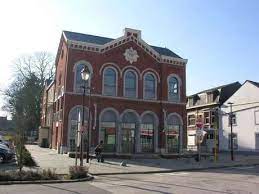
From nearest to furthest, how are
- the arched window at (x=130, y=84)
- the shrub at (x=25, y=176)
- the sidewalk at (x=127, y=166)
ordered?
1. the shrub at (x=25, y=176)
2. the sidewalk at (x=127, y=166)
3. the arched window at (x=130, y=84)

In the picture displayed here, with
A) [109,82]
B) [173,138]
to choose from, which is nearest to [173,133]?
[173,138]

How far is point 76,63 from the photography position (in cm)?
3909

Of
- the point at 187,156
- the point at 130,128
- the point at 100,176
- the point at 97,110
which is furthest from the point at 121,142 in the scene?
the point at 100,176

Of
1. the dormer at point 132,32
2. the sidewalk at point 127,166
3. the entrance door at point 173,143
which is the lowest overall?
the sidewalk at point 127,166

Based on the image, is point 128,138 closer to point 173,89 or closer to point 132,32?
point 173,89

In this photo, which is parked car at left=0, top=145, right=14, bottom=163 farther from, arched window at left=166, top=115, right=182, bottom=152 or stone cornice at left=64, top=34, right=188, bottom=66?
arched window at left=166, top=115, right=182, bottom=152

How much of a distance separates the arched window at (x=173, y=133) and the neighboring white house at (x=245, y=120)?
A: 9.04 meters

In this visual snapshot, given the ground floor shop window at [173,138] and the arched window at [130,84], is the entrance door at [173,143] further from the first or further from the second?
the arched window at [130,84]

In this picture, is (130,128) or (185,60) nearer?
(130,128)

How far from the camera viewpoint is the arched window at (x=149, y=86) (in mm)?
42750

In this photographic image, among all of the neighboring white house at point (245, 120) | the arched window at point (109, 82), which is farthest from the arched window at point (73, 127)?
the neighboring white house at point (245, 120)

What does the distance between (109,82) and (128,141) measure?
670 cm

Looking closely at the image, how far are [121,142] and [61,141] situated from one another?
644 centimetres

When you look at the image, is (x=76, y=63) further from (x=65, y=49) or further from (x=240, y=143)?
(x=240, y=143)
